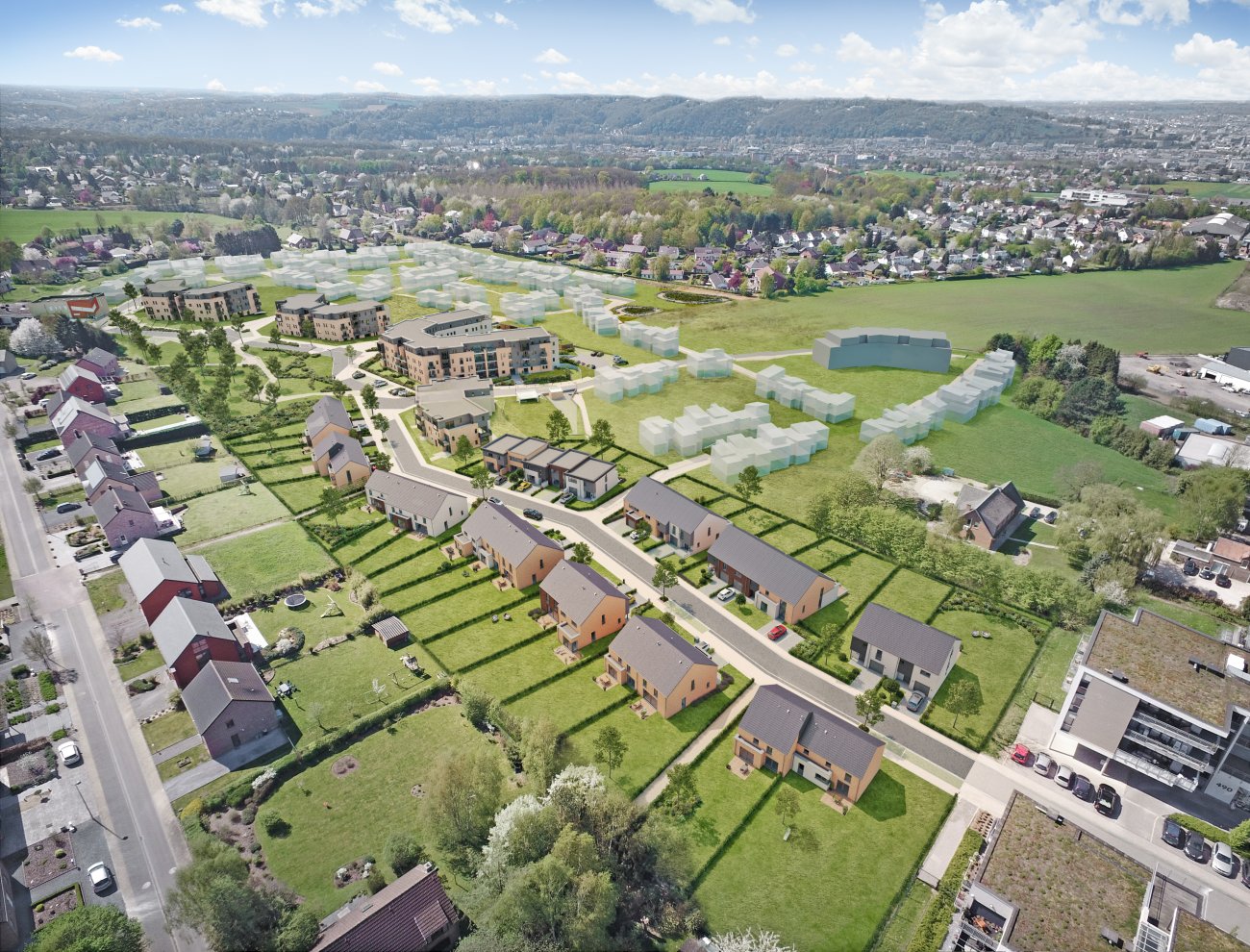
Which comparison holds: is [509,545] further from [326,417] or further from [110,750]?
[326,417]

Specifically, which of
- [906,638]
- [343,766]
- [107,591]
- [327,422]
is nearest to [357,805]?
[343,766]

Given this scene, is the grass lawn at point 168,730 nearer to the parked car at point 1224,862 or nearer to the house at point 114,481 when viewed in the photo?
the house at point 114,481

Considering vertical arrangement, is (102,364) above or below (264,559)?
above

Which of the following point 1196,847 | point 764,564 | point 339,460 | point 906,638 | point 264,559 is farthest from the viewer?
point 339,460

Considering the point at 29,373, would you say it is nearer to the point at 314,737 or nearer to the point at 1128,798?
the point at 314,737

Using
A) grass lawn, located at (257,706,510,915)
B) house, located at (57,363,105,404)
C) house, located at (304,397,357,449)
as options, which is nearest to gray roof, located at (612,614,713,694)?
grass lawn, located at (257,706,510,915)

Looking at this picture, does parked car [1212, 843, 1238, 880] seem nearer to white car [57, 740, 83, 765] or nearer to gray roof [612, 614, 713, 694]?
gray roof [612, 614, 713, 694]
